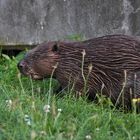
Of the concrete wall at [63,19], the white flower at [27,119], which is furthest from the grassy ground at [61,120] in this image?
the concrete wall at [63,19]

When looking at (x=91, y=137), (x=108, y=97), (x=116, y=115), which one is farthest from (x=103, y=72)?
(x=91, y=137)

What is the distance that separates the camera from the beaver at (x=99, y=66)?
522 centimetres

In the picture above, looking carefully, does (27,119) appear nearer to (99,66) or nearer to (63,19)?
(99,66)

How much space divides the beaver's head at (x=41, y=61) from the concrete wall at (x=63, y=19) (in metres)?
1.28

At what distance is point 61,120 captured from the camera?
434cm

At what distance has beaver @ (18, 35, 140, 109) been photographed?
5.22 m

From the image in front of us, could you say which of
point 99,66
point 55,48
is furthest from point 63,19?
point 99,66

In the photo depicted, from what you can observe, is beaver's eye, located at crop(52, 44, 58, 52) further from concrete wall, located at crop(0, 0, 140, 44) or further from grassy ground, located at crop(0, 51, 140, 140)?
concrete wall, located at crop(0, 0, 140, 44)

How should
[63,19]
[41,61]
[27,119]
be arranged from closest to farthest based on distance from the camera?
[27,119]
[41,61]
[63,19]

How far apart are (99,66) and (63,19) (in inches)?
64.2

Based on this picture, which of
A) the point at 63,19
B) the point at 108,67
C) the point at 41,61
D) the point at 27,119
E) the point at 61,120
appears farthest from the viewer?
the point at 63,19

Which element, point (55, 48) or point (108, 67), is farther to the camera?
point (55, 48)

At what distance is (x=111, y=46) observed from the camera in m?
5.36

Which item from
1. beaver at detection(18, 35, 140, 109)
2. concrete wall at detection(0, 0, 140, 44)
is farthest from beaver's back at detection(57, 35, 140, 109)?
concrete wall at detection(0, 0, 140, 44)
